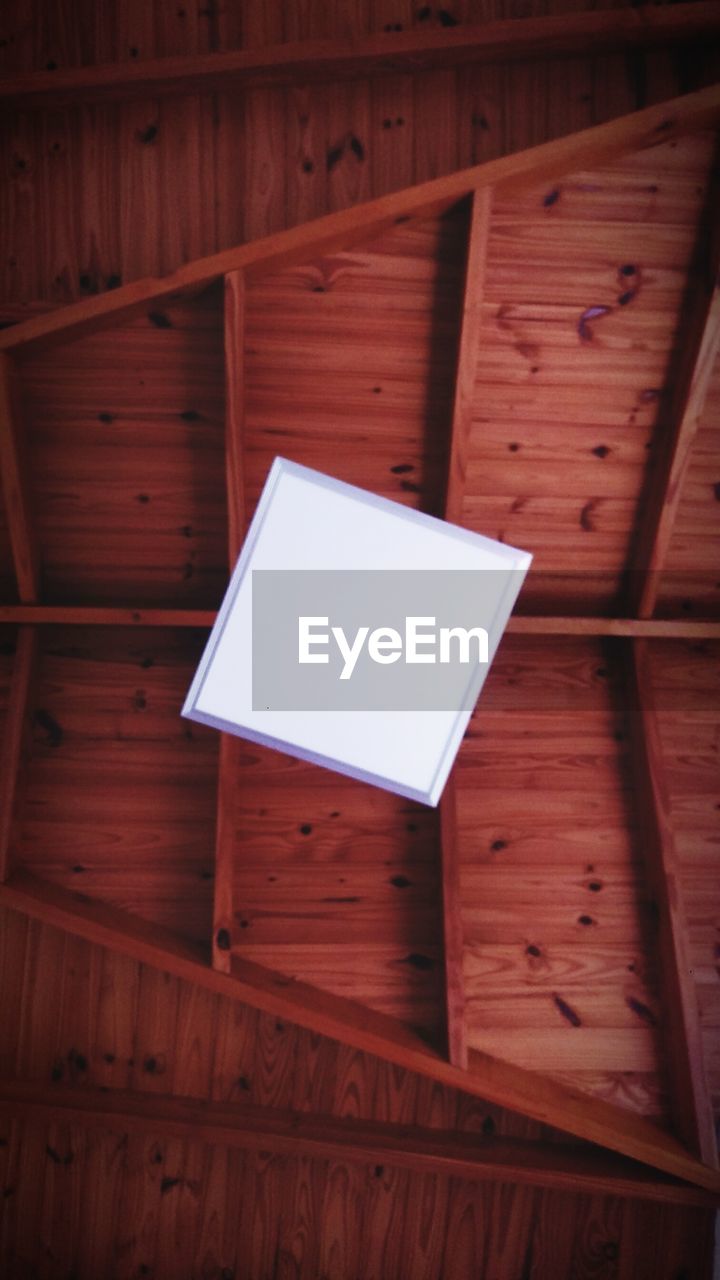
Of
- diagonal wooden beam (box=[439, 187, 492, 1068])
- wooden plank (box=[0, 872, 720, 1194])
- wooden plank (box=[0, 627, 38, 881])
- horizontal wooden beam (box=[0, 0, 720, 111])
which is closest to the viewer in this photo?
diagonal wooden beam (box=[439, 187, 492, 1068])

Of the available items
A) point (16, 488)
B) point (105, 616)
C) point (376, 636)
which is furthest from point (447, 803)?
point (16, 488)

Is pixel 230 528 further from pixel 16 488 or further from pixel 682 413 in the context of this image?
pixel 682 413

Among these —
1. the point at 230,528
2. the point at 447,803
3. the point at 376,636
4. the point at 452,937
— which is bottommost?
the point at 452,937

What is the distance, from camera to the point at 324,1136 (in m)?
3.03

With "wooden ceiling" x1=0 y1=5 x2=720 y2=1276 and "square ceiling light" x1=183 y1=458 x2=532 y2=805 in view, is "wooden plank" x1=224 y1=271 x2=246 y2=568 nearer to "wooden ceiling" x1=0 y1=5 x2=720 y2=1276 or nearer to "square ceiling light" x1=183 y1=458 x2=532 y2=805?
"wooden ceiling" x1=0 y1=5 x2=720 y2=1276

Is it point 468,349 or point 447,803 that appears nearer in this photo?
point 468,349

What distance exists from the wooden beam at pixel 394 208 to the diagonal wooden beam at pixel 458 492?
11 cm

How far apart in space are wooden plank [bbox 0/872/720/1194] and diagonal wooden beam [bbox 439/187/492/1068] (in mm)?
132

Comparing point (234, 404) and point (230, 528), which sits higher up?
point (234, 404)

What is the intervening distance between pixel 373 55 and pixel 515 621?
5.71 feet

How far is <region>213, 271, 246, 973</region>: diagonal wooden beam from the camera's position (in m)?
2.50

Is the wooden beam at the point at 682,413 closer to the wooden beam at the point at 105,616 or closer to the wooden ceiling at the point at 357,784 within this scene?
the wooden ceiling at the point at 357,784

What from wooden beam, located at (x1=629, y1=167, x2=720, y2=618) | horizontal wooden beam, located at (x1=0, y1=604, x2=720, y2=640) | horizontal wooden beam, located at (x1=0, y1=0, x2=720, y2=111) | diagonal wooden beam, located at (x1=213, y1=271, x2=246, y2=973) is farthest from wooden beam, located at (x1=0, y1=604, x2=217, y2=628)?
horizontal wooden beam, located at (x1=0, y1=0, x2=720, y2=111)

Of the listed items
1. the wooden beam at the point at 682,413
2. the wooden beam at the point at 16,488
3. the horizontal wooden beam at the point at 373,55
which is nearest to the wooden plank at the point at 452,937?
the wooden beam at the point at 682,413
